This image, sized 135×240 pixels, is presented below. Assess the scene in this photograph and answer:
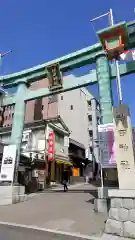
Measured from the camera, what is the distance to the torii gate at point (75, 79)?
11070mm

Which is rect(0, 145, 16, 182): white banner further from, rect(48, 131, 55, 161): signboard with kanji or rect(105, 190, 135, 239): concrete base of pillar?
rect(48, 131, 55, 161): signboard with kanji

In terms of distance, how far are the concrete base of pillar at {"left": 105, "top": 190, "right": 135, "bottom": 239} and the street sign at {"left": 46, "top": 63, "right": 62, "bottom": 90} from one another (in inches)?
380

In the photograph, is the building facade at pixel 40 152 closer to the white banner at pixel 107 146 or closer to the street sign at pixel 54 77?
the street sign at pixel 54 77

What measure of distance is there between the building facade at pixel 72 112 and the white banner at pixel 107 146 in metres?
17.1

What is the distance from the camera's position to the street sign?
546 inches

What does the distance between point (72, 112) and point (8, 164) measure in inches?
1022

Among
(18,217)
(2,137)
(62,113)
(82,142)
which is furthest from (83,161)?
(18,217)

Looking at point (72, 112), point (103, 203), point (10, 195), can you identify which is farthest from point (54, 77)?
point (72, 112)

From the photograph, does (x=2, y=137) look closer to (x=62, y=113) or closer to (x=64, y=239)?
(x=62, y=113)

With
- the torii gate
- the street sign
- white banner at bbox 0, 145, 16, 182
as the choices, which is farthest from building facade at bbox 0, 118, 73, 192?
the street sign

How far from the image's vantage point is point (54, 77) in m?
14.0

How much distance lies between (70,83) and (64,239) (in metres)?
10.0

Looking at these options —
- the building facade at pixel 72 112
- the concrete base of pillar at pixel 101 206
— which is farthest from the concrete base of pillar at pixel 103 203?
the building facade at pixel 72 112

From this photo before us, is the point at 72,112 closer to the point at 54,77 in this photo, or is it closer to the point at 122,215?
the point at 54,77
